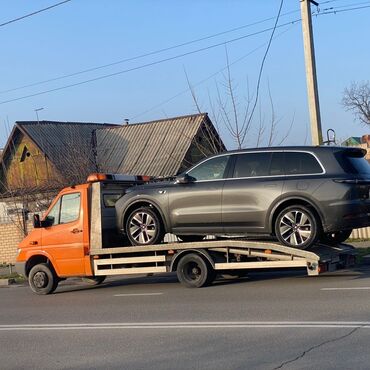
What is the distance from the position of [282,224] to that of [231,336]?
3.55 metres

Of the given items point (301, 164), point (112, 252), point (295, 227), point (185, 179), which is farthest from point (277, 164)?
point (112, 252)

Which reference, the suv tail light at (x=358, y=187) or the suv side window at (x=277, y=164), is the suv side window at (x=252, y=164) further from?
the suv tail light at (x=358, y=187)

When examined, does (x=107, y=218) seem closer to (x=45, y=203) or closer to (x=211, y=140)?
(x=211, y=140)

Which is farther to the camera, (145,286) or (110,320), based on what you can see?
(145,286)

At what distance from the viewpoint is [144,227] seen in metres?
11.8

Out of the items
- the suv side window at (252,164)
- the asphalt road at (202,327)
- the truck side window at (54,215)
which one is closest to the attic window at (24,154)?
the truck side window at (54,215)

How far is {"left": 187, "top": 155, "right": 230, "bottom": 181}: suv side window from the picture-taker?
11.1 meters

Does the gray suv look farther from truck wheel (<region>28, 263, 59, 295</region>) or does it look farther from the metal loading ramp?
truck wheel (<region>28, 263, 59, 295</region>)

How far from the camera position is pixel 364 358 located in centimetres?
588

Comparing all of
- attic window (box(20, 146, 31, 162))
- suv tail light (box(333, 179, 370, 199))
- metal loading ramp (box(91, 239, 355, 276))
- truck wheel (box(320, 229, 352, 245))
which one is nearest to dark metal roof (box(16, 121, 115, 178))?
attic window (box(20, 146, 31, 162))

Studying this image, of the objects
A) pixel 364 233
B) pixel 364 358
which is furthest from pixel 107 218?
pixel 364 233

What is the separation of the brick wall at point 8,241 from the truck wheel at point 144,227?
1232 centimetres

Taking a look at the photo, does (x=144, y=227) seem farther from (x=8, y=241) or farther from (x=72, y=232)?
(x=8, y=241)

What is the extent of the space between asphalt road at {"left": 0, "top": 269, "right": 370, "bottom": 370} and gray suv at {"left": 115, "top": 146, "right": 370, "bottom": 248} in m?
1.08
